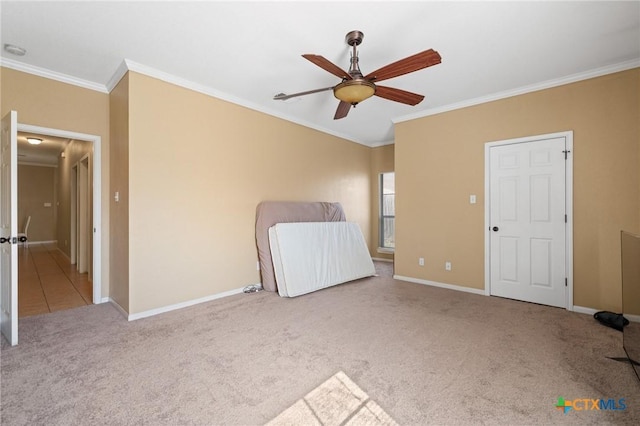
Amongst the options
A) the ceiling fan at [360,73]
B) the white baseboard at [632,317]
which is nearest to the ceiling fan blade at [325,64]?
the ceiling fan at [360,73]

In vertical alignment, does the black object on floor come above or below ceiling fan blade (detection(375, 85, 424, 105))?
below

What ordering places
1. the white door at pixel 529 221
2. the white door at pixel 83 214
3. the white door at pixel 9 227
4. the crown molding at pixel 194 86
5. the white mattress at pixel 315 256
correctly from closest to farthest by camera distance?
1. the white door at pixel 9 227
2. the crown molding at pixel 194 86
3. the white door at pixel 529 221
4. the white mattress at pixel 315 256
5. the white door at pixel 83 214

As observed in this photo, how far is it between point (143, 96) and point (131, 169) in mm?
804

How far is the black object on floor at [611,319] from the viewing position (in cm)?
279

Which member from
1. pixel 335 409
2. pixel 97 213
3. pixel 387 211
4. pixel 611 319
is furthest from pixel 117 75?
pixel 611 319

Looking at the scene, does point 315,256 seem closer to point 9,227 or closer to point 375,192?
point 375,192

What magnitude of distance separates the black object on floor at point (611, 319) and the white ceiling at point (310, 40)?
259 cm

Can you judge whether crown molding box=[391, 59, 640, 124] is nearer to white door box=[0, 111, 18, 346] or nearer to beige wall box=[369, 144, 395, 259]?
beige wall box=[369, 144, 395, 259]

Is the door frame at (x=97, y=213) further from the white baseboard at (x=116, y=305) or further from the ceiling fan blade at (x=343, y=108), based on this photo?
the ceiling fan blade at (x=343, y=108)

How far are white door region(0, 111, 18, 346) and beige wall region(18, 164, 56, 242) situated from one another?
819 centimetres

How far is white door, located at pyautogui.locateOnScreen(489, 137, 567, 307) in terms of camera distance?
3.45 meters

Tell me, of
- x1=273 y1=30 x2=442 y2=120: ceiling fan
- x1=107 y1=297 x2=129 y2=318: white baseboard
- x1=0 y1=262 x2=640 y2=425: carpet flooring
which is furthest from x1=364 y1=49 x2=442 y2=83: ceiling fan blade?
x1=107 y1=297 x2=129 y2=318: white baseboard

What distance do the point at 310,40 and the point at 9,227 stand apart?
3122 millimetres

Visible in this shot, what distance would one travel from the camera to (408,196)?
15.5ft
